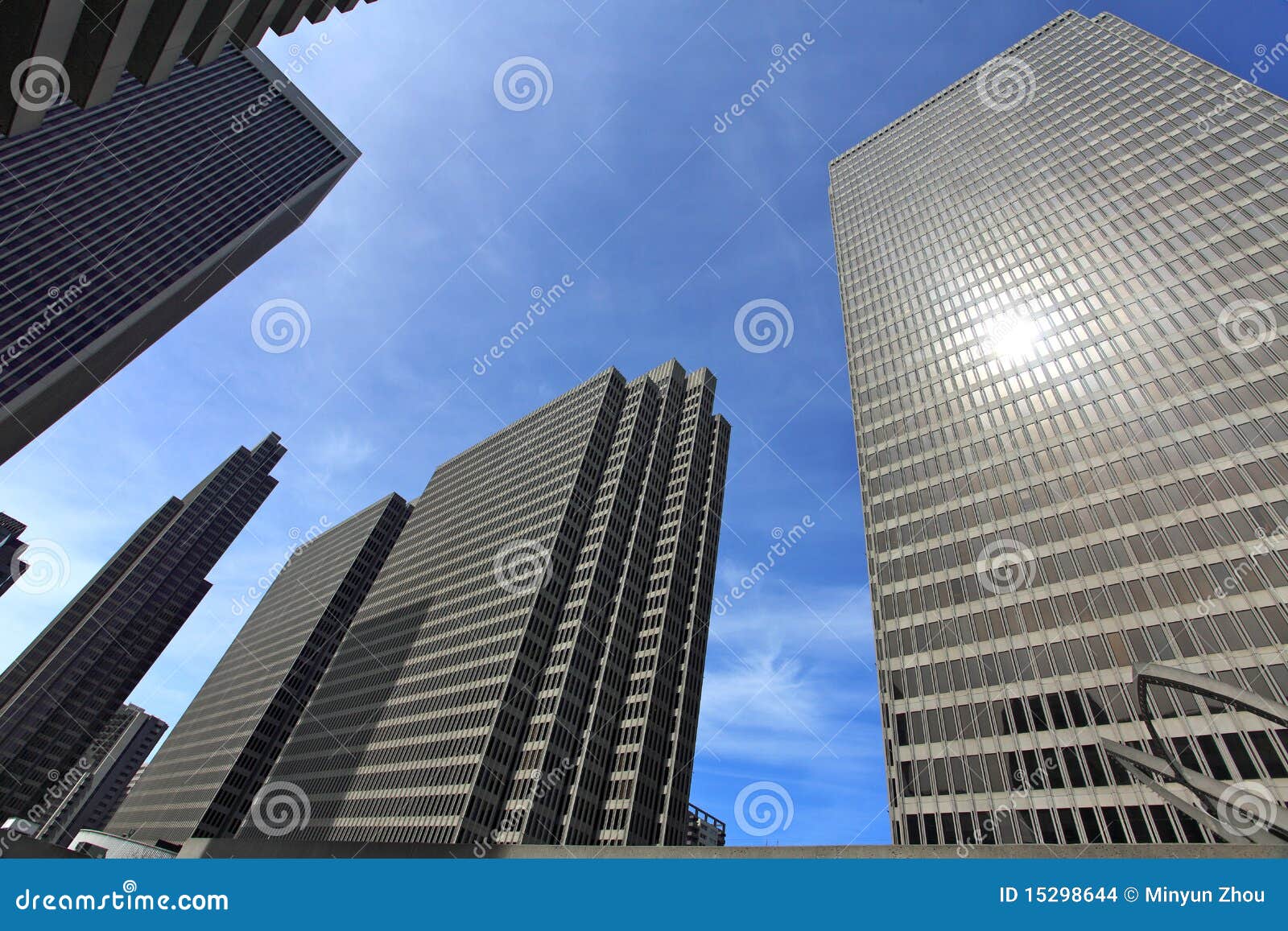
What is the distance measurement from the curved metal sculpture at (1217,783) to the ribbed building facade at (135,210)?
404 ft

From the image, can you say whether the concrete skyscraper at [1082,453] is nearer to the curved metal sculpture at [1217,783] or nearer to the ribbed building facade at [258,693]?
the curved metal sculpture at [1217,783]

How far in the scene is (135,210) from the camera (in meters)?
119

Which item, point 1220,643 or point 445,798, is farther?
point 445,798

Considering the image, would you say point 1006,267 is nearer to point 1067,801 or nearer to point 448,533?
point 1067,801

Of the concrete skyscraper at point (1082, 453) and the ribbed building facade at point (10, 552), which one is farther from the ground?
the ribbed building facade at point (10, 552)

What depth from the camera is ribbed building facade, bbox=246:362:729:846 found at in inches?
3164

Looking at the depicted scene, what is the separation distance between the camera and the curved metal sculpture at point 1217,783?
77.7 feet

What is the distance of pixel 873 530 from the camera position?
65875mm

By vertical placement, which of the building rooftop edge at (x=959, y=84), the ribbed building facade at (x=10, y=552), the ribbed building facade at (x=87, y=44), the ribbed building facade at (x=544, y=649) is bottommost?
the ribbed building facade at (x=87, y=44)

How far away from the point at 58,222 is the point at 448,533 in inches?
3382

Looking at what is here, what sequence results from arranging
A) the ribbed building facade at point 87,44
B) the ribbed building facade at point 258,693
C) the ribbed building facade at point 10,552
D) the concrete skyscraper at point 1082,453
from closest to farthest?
the ribbed building facade at point 87,44, the concrete skyscraper at point 1082,453, the ribbed building facade at point 258,693, the ribbed building facade at point 10,552

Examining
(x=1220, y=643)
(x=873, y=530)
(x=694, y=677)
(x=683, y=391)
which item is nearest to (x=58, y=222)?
(x=683, y=391)

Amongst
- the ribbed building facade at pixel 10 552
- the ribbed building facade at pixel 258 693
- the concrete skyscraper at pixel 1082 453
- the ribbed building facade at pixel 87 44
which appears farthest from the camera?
the ribbed building facade at pixel 10 552

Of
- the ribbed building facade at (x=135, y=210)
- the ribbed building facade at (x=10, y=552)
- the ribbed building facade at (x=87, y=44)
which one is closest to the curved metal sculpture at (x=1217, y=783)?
the ribbed building facade at (x=87, y=44)
